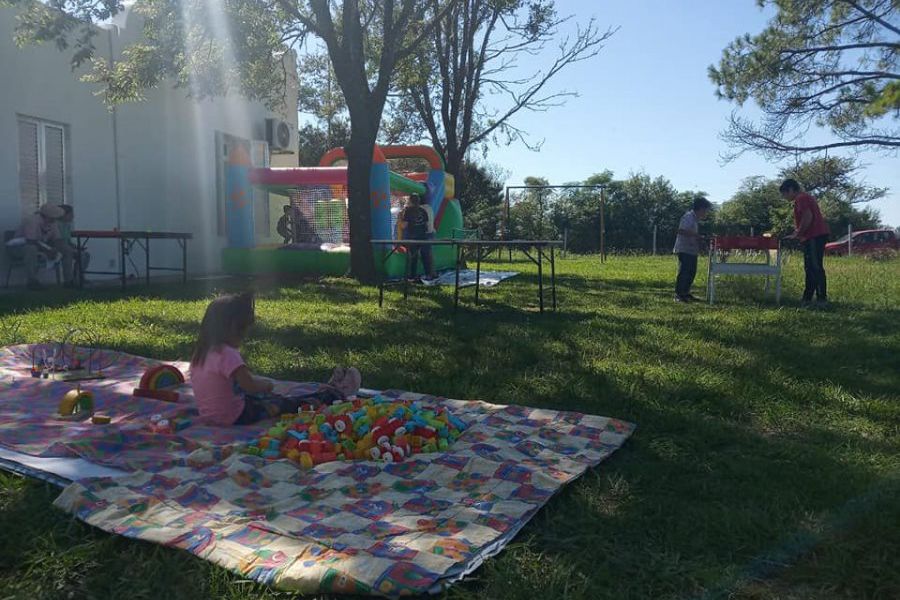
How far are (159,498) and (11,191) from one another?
10114 millimetres

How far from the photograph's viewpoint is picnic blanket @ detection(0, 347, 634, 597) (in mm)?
2303

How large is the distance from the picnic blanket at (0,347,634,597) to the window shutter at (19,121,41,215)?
8494 mm

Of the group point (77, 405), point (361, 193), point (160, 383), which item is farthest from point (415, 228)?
point (77, 405)

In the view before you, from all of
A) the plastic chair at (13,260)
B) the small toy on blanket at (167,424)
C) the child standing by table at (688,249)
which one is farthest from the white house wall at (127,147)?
the child standing by table at (688,249)

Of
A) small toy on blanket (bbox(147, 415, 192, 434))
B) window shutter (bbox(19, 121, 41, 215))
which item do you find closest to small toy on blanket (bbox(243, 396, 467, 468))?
small toy on blanket (bbox(147, 415, 192, 434))

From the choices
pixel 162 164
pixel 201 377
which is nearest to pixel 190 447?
pixel 201 377

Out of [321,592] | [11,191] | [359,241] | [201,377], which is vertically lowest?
[321,592]

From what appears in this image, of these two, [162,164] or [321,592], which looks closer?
[321,592]

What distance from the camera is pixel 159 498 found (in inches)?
111

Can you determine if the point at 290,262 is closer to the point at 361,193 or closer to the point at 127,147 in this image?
the point at 361,193

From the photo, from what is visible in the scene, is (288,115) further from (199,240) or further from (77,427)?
(77,427)

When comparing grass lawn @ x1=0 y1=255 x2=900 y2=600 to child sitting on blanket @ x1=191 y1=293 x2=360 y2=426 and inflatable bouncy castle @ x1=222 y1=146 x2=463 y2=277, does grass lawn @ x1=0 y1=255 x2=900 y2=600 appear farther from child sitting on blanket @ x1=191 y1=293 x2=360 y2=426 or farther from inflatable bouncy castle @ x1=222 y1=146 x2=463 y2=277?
inflatable bouncy castle @ x1=222 y1=146 x2=463 y2=277

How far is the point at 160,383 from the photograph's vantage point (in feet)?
15.3

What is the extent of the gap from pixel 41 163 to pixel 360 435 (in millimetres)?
10603
